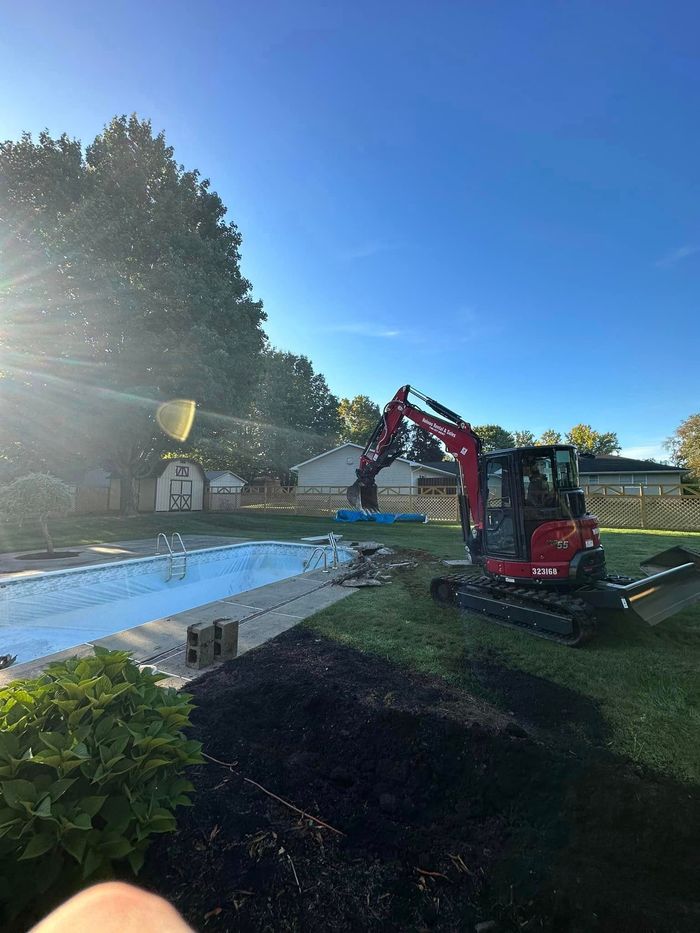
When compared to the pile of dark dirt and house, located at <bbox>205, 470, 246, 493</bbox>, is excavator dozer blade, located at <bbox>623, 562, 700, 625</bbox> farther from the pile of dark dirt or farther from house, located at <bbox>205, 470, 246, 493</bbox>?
house, located at <bbox>205, 470, 246, 493</bbox>

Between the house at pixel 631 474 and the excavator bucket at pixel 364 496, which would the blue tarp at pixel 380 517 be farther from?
the house at pixel 631 474

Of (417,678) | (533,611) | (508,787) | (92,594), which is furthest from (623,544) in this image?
(92,594)

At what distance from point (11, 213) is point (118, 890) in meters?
23.2

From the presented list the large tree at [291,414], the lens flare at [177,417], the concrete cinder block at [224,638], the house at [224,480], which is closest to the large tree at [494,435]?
the large tree at [291,414]

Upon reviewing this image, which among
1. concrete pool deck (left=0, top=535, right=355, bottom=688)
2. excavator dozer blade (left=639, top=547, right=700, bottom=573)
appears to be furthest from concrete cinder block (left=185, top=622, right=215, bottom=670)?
excavator dozer blade (left=639, top=547, right=700, bottom=573)

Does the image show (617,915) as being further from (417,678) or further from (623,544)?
(623,544)

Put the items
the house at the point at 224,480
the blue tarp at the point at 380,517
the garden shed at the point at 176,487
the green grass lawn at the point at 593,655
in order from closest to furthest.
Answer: the green grass lawn at the point at 593,655 → the blue tarp at the point at 380,517 → the garden shed at the point at 176,487 → the house at the point at 224,480

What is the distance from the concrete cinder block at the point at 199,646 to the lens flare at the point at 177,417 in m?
17.3

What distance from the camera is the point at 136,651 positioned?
4.93m

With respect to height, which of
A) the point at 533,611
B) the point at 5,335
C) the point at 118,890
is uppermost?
the point at 5,335

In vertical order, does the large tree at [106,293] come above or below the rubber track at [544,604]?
above

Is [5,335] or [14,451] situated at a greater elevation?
[5,335]

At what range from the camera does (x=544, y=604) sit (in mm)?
5652

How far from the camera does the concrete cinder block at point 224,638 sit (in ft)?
15.3
